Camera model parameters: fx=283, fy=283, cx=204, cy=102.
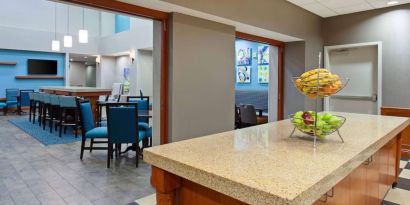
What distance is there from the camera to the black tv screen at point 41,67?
1203 cm

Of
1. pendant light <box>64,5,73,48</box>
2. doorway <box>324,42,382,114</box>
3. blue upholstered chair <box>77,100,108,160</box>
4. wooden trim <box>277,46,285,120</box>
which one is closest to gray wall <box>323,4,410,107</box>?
doorway <box>324,42,382,114</box>

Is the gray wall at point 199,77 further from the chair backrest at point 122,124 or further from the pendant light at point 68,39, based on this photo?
the pendant light at point 68,39

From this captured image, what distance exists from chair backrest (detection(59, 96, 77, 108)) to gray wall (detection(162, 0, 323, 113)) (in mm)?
4211

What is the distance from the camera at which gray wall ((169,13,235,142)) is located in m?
3.50

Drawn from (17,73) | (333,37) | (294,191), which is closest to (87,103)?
(294,191)

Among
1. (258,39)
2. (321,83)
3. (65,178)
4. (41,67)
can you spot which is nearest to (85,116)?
(65,178)

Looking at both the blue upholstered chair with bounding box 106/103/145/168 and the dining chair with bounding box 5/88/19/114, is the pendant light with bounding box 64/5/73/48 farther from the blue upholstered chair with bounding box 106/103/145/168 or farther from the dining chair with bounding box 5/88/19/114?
the blue upholstered chair with bounding box 106/103/145/168

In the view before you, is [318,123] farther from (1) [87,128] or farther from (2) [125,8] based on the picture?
(1) [87,128]

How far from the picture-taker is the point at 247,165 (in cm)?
124

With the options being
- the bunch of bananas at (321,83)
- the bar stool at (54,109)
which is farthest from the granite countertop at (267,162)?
the bar stool at (54,109)

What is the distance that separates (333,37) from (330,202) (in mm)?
5327

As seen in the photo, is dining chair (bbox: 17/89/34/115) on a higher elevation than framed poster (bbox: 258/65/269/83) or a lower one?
lower

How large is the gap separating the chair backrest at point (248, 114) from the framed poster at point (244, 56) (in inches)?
107

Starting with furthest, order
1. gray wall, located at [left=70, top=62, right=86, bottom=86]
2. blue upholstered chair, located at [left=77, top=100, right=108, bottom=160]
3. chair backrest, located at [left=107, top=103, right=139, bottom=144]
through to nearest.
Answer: gray wall, located at [left=70, top=62, right=86, bottom=86]
blue upholstered chair, located at [left=77, top=100, right=108, bottom=160]
chair backrest, located at [left=107, top=103, right=139, bottom=144]
